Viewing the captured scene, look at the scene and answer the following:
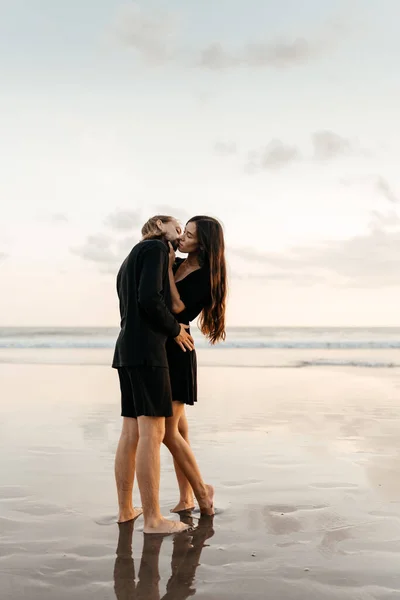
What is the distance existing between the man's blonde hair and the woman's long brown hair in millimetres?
213

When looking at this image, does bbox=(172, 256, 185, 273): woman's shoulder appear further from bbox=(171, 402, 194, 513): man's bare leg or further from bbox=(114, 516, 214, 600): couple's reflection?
bbox=(114, 516, 214, 600): couple's reflection

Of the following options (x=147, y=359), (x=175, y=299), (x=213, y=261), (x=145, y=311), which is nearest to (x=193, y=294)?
(x=175, y=299)

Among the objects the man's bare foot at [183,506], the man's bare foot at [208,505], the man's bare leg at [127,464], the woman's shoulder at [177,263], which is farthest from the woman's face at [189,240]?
the man's bare foot at [183,506]

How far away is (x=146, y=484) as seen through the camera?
3.84 metres

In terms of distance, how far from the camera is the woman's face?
A: 4.14 metres

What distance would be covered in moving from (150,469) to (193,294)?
1059mm

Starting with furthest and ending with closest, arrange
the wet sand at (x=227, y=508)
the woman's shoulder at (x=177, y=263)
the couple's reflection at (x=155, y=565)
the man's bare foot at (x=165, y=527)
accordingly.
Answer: the woman's shoulder at (x=177, y=263), the man's bare foot at (x=165, y=527), the wet sand at (x=227, y=508), the couple's reflection at (x=155, y=565)

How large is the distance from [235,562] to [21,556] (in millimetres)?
996

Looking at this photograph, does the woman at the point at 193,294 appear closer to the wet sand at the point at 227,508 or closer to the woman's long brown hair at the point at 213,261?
the woman's long brown hair at the point at 213,261

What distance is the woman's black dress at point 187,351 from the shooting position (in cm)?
413

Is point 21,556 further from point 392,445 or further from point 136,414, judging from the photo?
point 392,445

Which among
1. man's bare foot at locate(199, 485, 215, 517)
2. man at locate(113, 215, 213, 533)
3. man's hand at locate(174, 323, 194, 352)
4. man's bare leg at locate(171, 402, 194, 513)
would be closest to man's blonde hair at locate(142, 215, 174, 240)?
man at locate(113, 215, 213, 533)

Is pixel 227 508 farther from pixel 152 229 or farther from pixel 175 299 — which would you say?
pixel 152 229

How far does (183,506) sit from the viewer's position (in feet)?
13.9
